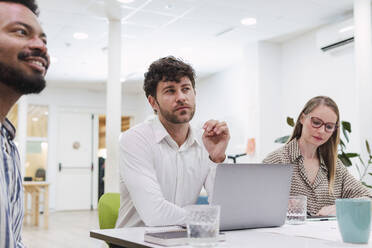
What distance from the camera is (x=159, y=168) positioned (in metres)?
1.92

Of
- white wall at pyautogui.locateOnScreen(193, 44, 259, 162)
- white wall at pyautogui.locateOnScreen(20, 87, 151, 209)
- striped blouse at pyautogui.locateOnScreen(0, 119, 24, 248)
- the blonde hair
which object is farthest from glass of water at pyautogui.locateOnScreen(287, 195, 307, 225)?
white wall at pyautogui.locateOnScreen(20, 87, 151, 209)

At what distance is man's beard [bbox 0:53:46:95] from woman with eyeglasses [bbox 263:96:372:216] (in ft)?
4.81

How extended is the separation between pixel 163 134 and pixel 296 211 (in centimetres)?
66

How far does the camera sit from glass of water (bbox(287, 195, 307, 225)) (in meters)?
1.61

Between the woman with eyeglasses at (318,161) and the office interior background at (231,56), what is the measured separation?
250 cm

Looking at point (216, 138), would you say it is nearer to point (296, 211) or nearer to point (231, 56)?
point (296, 211)

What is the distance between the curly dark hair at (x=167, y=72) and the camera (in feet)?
6.67

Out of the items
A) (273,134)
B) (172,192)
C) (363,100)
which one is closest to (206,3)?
(363,100)

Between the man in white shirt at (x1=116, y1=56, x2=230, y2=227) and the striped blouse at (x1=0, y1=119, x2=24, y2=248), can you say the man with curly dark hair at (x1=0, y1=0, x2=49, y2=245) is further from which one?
the man in white shirt at (x1=116, y1=56, x2=230, y2=227)

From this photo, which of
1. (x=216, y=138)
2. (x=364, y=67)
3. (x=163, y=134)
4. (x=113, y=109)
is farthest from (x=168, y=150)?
(x=113, y=109)

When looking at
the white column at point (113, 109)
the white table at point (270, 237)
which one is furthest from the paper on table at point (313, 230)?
the white column at point (113, 109)

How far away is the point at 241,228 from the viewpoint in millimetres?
1433

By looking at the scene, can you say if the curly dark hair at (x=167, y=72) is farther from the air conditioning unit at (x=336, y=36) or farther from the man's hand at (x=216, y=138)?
the air conditioning unit at (x=336, y=36)

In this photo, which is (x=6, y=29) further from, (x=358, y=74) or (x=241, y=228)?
(x=358, y=74)
